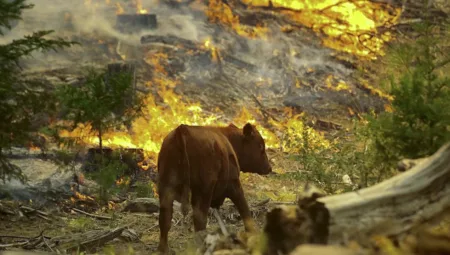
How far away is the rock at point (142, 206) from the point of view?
36.4 ft

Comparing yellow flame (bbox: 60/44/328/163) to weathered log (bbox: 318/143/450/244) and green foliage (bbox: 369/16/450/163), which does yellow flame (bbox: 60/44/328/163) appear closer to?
green foliage (bbox: 369/16/450/163)

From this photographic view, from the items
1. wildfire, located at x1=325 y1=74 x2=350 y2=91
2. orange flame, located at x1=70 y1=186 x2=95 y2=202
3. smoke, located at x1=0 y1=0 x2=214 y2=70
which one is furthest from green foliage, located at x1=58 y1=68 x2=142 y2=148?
wildfire, located at x1=325 y1=74 x2=350 y2=91

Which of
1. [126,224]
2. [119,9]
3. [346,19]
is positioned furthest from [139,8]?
[126,224]

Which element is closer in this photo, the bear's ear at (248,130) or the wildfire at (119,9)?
the bear's ear at (248,130)

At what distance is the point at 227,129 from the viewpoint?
9133 millimetres

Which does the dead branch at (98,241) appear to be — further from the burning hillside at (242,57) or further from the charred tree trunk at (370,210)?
the burning hillside at (242,57)

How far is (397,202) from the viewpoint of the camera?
3.63 metres

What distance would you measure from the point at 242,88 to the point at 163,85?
306 cm

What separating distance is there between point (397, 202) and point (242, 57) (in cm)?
1852

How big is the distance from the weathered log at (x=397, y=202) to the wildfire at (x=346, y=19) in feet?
64.8

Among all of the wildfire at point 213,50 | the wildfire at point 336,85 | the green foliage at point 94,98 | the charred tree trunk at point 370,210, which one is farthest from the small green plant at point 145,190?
the wildfire at point 336,85

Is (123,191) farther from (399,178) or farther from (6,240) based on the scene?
(399,178)

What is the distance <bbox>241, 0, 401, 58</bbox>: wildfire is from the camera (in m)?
23.0

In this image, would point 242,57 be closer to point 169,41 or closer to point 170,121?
point 169,41
